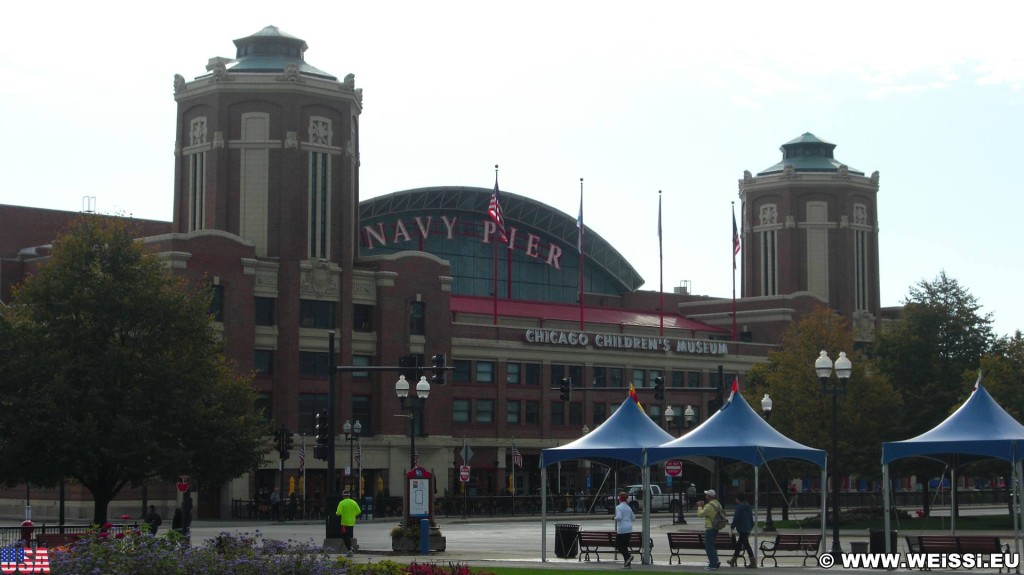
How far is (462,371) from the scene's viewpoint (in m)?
93.2

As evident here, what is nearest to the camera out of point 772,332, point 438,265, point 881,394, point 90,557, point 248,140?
point 90,557

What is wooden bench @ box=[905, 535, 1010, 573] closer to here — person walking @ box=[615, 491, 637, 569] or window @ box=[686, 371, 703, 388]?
person walking @ box=[615, 491, 637, 569]

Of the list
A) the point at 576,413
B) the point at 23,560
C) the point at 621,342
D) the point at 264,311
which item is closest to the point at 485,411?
the point at 576,413

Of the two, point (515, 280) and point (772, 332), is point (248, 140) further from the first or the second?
point (772, 332)

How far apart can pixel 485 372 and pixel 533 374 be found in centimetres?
429

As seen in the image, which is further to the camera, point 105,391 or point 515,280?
point 515,280

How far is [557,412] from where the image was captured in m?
98.6

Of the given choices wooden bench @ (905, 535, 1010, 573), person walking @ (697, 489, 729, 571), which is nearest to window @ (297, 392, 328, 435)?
person walking @ (697, 489, 729, 571)

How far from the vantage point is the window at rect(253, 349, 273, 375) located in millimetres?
81375

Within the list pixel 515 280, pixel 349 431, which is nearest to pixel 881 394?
pixel 349 431

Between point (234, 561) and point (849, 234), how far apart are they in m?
98.3

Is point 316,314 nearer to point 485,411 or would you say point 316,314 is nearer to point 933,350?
point 485,411

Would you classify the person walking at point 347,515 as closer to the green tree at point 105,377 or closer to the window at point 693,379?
the green tree at point 105,377

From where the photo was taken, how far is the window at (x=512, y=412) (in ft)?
315
